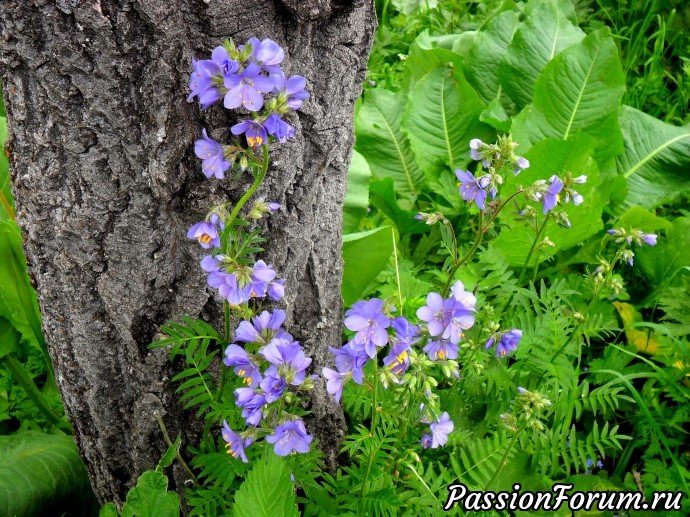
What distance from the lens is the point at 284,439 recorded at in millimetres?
1275

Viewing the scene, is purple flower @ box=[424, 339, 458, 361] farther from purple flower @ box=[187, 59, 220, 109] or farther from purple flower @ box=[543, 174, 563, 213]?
purple flower @ box=[187, 59, 220, 109]

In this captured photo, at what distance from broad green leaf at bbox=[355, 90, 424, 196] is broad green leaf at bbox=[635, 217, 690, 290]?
3.15 ft

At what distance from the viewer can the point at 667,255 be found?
8.45 ft

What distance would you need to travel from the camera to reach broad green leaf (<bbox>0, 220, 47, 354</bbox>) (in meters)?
1.91


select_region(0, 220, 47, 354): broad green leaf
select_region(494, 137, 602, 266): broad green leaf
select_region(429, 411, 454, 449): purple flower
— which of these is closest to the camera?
select_region(429, 411, 454, 449): purple flower

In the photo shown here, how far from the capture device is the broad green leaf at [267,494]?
4.11 feet

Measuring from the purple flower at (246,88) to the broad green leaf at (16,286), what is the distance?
1123mm

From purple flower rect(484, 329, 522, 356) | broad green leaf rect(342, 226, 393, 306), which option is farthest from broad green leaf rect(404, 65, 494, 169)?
purple flower rect(484, 329, 522, 356)

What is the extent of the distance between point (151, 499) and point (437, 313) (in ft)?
2.35

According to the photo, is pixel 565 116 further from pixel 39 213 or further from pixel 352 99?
pixel 39 213

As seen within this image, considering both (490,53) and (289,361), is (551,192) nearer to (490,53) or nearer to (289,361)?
(289,361)

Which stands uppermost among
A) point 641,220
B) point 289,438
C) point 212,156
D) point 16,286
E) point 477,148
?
point 212,156

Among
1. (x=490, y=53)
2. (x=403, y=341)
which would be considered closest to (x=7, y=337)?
(x=403, y=341)

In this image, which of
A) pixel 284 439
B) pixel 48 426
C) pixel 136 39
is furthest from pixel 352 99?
pixel 48 426
